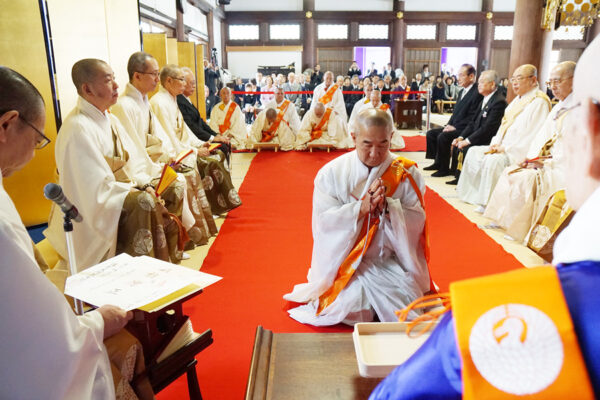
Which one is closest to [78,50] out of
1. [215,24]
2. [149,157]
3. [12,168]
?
[149,157]

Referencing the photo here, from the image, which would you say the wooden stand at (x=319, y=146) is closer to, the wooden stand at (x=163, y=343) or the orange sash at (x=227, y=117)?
the orange sash at (x=227, y=117)

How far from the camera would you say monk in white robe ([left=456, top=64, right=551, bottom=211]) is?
483 centimetres

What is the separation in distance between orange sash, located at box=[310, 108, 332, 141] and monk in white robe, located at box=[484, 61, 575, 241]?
4942 mm

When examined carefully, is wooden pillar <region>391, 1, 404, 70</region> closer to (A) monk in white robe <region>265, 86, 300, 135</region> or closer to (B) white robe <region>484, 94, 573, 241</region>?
(A) monk in white robe <region>265, 86, 300, 135</region>

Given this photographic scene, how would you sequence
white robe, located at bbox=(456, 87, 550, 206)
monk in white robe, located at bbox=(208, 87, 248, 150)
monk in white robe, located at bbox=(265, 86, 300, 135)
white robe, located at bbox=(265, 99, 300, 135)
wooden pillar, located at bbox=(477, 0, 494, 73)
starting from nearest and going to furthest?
white robe, located at bbox=(456, 87, 550, 206), monk in white robe, located at bbox=(208, 87, 248, 150), monk in white robe, located at bbox=(265, 86, 300, 135), white robe, located at bbox=(265, 99, 300, 135), wooden pillar, located at bbox=(477, 0, 494, 73)

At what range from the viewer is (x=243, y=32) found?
60.4ft

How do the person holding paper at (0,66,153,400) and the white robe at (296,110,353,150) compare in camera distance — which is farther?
the white robe at (296,110,353,150)

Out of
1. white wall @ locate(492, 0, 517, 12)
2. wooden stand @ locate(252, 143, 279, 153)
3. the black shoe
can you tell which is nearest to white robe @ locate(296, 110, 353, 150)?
wooden stand @ locate(252, 143, 279, 153)

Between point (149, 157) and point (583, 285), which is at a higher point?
point (583, 285)

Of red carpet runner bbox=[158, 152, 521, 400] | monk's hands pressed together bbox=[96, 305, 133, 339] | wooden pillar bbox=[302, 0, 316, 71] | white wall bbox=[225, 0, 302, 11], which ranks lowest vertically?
red carpet runner bbox=[158, 152, 521, 400]

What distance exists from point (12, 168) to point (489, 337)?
1412 millimetres

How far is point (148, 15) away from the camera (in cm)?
931

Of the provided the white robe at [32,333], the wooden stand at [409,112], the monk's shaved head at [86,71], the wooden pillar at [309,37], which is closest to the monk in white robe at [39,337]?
the white robe at [32,333]

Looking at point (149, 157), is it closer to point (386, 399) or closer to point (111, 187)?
point (111, 187)
